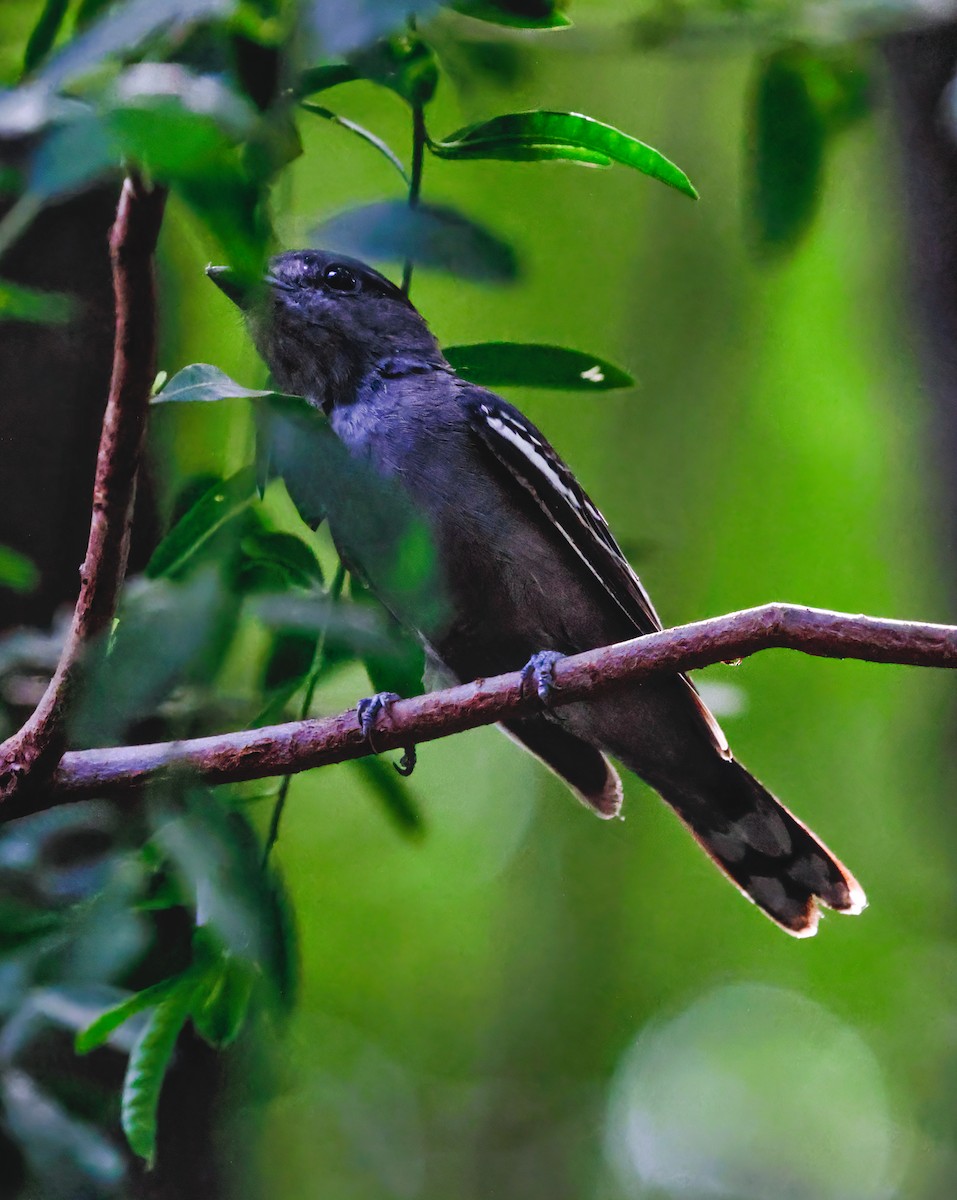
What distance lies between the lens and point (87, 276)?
2.92 metres

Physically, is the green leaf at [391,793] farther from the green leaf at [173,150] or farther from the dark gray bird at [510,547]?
the green leaf at [173,150]

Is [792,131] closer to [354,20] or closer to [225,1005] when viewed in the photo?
[354,20]

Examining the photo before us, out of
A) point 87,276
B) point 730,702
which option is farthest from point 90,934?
point 87,276

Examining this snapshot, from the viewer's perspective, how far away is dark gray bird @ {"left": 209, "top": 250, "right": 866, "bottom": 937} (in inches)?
108

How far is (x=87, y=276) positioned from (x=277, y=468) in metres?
1.46

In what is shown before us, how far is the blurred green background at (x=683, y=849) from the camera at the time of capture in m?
3.98

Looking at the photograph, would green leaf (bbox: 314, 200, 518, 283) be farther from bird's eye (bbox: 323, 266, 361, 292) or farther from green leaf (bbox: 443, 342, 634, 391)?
bird's eye (bbox: 323, 266, 361, 292)

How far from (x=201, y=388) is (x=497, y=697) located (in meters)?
0.69

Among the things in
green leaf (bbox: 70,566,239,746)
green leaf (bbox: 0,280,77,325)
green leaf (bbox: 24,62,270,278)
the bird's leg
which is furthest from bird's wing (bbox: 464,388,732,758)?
green leaf (bbox: 24,62,270,278)

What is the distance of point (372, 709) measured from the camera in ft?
6.48

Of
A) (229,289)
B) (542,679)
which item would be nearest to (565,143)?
(229,289)

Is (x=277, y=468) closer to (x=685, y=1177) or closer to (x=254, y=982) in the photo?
(x=254, y=982)

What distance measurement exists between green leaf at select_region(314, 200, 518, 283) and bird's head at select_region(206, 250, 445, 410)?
39.5 inches

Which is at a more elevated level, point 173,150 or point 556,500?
point 173,150
